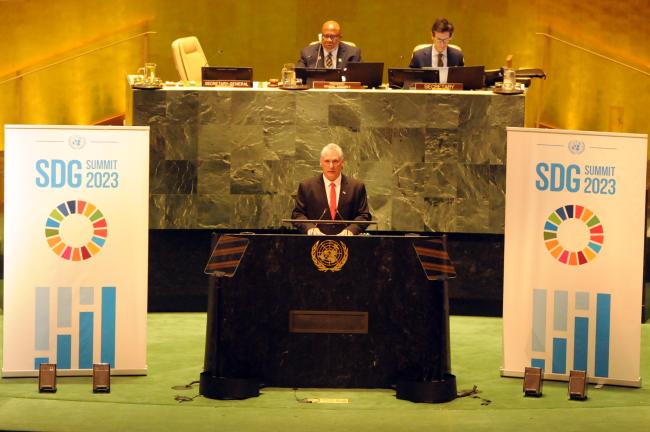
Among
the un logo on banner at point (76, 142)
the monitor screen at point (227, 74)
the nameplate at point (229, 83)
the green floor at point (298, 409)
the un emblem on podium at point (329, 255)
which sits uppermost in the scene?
the monitor screen at point (227, 74)

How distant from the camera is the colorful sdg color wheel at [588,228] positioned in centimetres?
729

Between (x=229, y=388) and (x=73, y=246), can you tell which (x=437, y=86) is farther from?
(x=229, y=388)

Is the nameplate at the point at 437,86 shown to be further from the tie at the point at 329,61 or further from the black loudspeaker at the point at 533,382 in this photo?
the black loudspeaker at the point at 533,382

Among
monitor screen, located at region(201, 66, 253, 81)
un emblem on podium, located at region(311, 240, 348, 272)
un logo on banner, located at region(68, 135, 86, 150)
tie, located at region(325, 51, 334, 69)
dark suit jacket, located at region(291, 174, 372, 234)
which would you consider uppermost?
tie, located at region(325, 51, 334, 69)

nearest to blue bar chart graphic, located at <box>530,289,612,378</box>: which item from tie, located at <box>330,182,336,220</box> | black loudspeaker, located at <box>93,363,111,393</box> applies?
tie, located at <box>330,182,336,220</box>

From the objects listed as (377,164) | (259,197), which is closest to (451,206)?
(377,164)

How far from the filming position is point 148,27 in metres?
13.2

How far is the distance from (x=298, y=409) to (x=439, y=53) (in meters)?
4.96

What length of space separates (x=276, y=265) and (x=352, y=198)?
124cm

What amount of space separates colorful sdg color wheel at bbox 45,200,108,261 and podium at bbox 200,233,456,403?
74 cm

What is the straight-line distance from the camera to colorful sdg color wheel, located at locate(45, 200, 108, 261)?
23.4 feet

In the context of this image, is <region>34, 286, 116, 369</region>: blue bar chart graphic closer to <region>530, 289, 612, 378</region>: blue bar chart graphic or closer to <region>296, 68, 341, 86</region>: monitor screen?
<region>530, 289, 612, 378</region>: blue bar chart graphic

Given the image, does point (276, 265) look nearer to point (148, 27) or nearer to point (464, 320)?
point (464, 320)

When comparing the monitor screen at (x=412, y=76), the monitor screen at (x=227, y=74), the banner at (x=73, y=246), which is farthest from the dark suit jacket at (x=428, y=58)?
the banner at (x=73, y=246)
